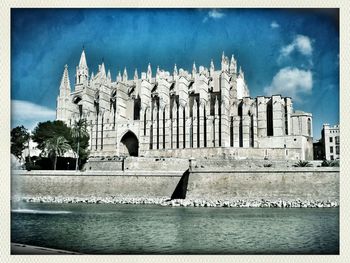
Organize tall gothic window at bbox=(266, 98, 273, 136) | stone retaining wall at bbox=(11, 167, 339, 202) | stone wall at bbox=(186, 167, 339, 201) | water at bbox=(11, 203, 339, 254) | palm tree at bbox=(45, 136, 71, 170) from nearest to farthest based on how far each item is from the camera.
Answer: water at bbox=(11, 203, 339, 254), stone wall at bbox=(186, 167, 339, 201), stone retaining wall at bbox=(11, 167, 339, 202), palm tree at bbox=(45, 136, 71, 170), tall gothic window at bbox=(266, 98, 273, 136)

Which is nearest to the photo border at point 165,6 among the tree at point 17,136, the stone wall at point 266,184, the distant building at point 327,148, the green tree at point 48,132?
the tree at point 17,136

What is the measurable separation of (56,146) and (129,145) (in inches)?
391

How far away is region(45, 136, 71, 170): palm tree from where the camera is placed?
99.9ft

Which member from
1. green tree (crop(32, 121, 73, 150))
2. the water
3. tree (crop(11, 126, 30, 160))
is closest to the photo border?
the water

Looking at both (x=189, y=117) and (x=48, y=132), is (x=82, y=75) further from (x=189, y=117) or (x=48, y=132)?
(x=189, y=117)

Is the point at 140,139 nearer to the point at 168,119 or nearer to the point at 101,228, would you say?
the point at 168,119

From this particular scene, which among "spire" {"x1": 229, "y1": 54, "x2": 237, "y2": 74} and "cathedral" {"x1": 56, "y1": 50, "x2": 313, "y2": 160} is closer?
"cathedral" {"x1": 56, "y1": 50, "x2": 313, "y2": 160}

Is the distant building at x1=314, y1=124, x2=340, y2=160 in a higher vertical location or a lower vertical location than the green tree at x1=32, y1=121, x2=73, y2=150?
lower

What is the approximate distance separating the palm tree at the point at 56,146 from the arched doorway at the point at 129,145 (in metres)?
7.90

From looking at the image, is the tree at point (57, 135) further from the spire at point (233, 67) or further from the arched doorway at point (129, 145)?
the spire at point (233, 67)

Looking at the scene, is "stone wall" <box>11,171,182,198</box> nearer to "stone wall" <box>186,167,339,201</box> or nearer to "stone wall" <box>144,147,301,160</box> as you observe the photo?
"stone wall" <box>186,167,339,201</box>

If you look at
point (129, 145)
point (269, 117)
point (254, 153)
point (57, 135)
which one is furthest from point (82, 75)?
point (254, 153)

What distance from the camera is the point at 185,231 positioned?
43.8ft
